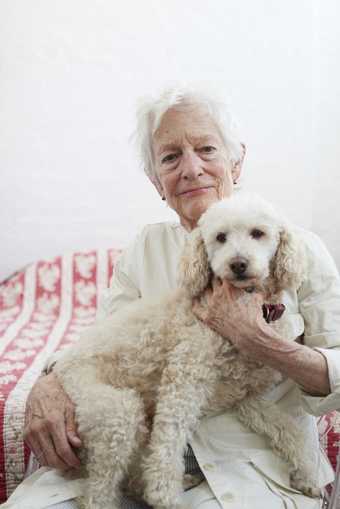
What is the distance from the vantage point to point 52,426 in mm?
1206

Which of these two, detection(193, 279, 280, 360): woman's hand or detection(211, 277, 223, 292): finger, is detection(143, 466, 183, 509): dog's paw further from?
detection(211, 277, 223, 292): finger

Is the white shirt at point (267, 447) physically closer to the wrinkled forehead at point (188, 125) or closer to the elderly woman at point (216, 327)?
the elderly woman at point (216, 327)

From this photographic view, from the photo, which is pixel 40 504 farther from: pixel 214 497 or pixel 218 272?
pixel 218 272

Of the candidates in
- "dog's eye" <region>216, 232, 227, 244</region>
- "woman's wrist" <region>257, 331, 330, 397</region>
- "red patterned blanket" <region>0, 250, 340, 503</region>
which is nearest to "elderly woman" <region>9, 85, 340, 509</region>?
"woman's wrist" <region>257, 331, 330, 397</region>

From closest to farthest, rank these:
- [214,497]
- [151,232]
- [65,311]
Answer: [214,497] → [151,232] → [65,311]

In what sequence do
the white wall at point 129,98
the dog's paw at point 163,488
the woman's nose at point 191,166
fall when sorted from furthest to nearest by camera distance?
the white wall at point 129,98 → the woman's nose at point 191,166 → the dog's paw at point 163,488

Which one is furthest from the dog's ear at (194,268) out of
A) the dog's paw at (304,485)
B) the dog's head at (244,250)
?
the dog's paw at (304,485)

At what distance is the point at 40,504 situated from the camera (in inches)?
44.3

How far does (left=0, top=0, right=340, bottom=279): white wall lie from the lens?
9.89 ft

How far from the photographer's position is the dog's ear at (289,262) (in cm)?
119

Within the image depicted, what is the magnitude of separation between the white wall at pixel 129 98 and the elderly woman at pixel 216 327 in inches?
63.7

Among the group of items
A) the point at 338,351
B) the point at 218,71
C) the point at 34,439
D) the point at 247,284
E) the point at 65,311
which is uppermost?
the point at 218,71

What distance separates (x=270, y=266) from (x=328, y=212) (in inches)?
74.3

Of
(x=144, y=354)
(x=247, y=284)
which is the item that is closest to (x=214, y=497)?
(x=144, y=354)
